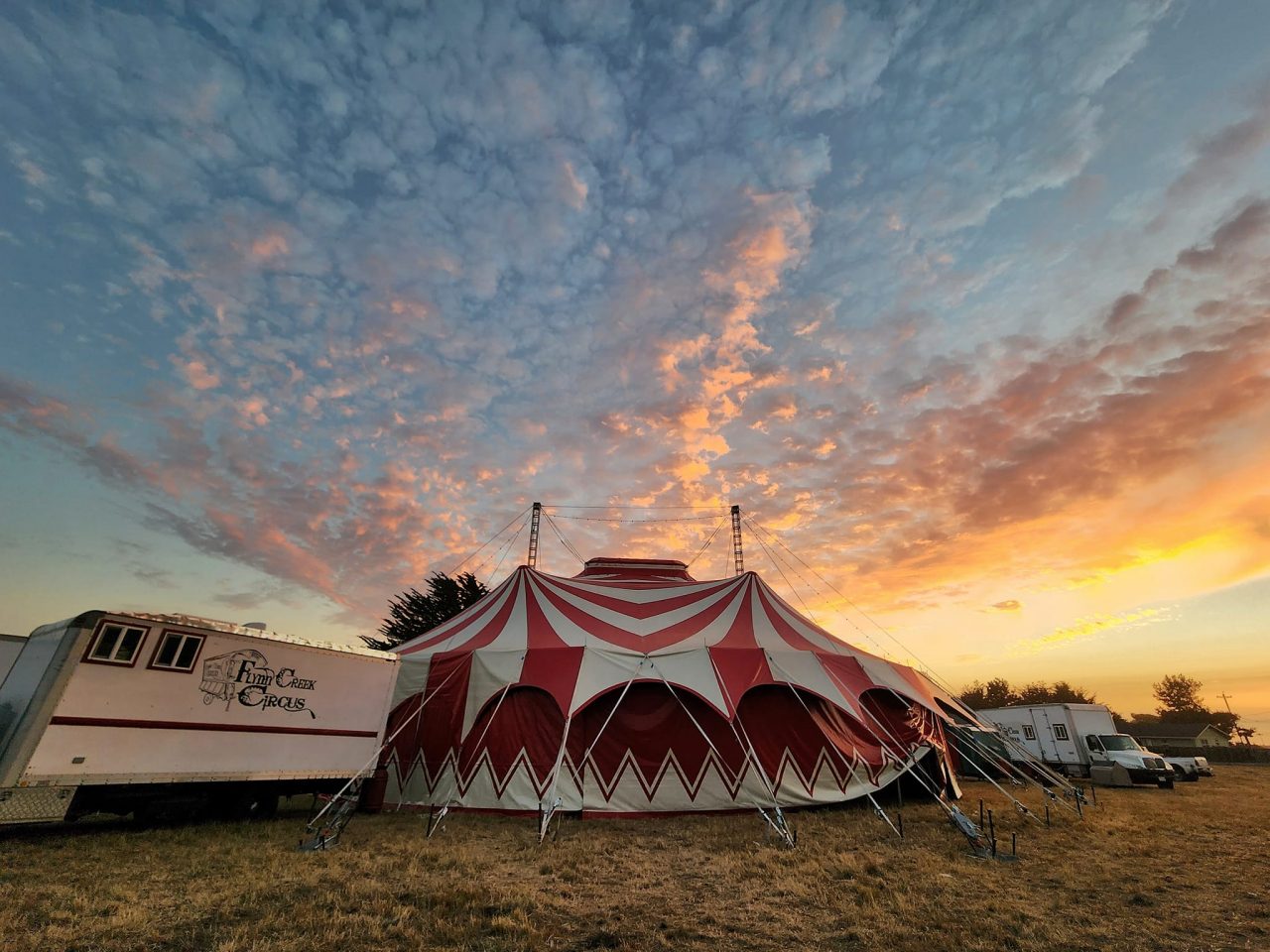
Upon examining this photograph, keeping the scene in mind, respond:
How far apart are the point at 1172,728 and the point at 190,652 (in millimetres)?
66367

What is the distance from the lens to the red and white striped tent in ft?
33.6

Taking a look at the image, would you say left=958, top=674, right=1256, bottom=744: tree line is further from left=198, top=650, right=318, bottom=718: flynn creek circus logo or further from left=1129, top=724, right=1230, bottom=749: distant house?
left=198, top=650, right=318, bottom=718: flynn creek circus logo

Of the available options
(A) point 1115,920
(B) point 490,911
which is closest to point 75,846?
(B) point 490,911

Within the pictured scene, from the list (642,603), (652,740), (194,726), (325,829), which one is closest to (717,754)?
(652,740)

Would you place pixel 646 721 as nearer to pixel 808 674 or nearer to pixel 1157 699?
pixel 808 674

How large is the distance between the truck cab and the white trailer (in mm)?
22815

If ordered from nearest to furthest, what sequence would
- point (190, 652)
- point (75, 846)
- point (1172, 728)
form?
1. point (75, 846)
2. point (190, 652)
3. point (1172, 728)

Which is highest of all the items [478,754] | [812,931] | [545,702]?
[545,702]

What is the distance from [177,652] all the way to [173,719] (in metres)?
0.93

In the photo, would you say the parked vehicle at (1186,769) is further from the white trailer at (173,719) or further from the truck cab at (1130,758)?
the white trailer at (173,719)

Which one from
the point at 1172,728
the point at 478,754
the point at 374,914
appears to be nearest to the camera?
the point at 374,914

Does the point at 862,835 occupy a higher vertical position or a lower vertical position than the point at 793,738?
lower

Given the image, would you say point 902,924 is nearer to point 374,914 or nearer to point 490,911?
point 490,911

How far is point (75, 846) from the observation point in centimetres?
693
